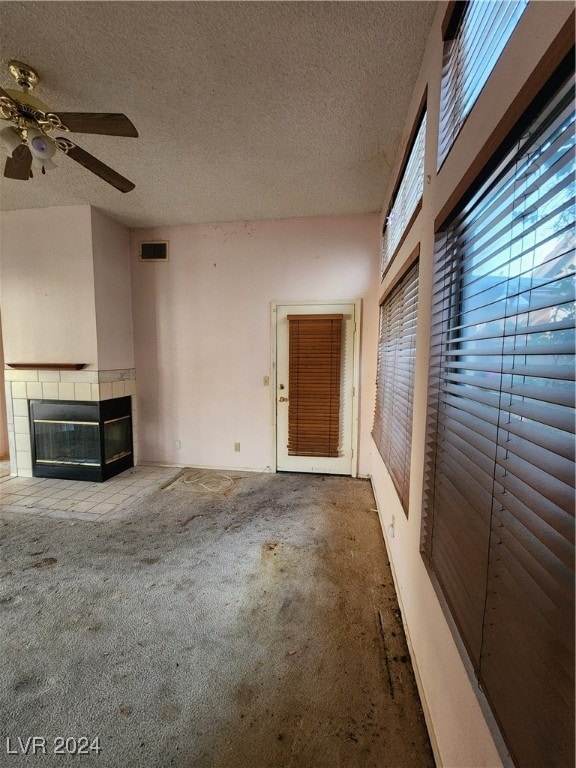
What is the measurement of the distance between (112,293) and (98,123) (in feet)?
7.33

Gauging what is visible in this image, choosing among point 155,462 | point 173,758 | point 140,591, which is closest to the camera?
point 173,758

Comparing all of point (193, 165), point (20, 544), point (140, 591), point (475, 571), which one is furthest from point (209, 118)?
point (20, 544)

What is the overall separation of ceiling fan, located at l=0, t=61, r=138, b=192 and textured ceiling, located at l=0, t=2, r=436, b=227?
213 mm

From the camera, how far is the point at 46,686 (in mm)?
1331

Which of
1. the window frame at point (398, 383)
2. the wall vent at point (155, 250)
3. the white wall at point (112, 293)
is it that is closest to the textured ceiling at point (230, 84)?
the white wall at point (112, 293)

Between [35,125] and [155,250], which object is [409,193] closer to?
[35,125]

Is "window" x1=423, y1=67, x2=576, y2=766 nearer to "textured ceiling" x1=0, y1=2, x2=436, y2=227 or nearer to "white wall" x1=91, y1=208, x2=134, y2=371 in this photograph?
"textured ceiling" x1=0, y1=2, x2=436, y2=227

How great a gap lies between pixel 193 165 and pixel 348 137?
1.23 m

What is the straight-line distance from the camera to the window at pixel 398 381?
1.75 meters

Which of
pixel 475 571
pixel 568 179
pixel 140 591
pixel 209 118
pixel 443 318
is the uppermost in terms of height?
pixel 209 118

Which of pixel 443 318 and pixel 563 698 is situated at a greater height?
pixel 443 318

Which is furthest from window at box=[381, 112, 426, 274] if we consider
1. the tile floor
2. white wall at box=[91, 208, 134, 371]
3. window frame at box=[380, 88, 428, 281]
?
the tile floor

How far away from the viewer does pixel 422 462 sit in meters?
1.38

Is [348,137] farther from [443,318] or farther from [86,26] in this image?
[443,318]
